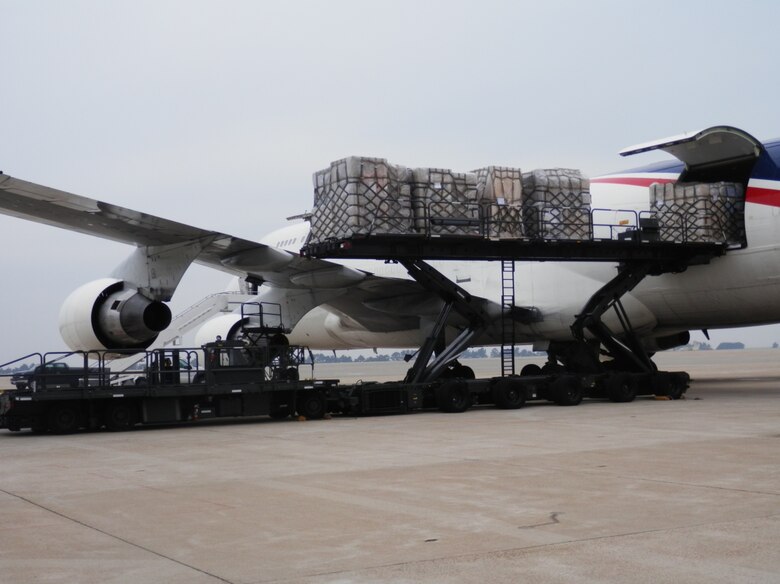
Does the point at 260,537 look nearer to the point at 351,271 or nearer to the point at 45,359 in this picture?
the point at 45,359

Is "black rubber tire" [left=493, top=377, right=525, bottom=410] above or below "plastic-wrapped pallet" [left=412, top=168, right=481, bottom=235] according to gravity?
below

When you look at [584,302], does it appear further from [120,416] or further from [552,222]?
[120,416]

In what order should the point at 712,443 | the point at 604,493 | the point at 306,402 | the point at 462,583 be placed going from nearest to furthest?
1. the point at 462,583
2. the point at 604,493
3. the point at 712,443
4. the point at 306,402

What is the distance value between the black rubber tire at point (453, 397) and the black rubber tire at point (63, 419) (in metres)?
6.96

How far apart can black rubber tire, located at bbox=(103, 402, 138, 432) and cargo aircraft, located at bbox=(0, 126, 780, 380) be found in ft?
7.96

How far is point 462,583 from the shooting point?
18.2 ft

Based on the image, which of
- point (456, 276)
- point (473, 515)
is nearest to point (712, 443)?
point (473, 515)

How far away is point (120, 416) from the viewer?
17.4 meters

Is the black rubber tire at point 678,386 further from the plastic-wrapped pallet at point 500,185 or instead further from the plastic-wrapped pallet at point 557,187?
the plastic-wrapped pallet at point 500,185

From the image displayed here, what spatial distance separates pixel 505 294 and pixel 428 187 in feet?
16.1

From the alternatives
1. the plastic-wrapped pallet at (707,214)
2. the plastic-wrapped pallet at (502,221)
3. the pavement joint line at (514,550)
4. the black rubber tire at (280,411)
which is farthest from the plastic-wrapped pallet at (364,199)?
the pavement joint line at (514,550)

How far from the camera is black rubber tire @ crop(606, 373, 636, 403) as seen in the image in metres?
21.3

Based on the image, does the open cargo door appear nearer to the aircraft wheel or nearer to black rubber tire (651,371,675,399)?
black rubber tire (651,371,675,399)

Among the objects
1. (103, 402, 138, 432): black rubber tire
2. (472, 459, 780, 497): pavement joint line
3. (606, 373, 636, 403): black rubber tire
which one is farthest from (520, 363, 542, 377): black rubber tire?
(472, 459, 780, 497): pavement joint line
